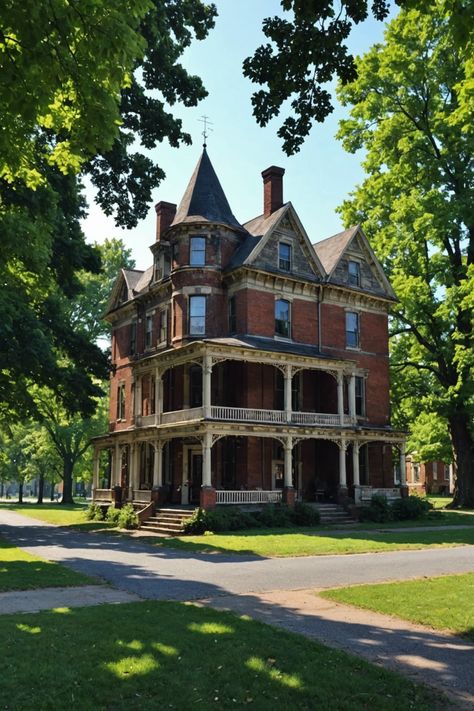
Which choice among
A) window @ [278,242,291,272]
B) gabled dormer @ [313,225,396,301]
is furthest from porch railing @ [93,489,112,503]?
gabled dormer @ [313,225,396,301]

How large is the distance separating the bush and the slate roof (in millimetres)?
17909

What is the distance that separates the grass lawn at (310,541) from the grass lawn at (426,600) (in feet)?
19.3

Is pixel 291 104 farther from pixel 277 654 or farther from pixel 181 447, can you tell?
pixel 181 447

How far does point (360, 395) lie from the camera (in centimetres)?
3534

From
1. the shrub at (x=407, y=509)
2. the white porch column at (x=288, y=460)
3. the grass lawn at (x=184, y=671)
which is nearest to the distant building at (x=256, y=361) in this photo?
the white porch column at (x=288, y=460)

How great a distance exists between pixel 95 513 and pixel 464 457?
70.1 feet

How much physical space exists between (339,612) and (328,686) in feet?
13.1

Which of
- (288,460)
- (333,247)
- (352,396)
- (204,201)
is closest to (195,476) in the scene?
(288,460)

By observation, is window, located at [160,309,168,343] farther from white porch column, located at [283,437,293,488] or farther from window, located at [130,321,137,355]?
white porch column, located at [283,437,293,488]

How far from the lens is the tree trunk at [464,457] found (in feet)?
123

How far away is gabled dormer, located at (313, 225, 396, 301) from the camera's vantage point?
35094mm

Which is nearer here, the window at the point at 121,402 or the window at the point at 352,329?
the window at the point at 352,329

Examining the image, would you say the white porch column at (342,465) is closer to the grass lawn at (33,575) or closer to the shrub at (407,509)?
the shrub at (407,509)

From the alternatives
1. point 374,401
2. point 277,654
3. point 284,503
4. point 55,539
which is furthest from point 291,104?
point 374,401
